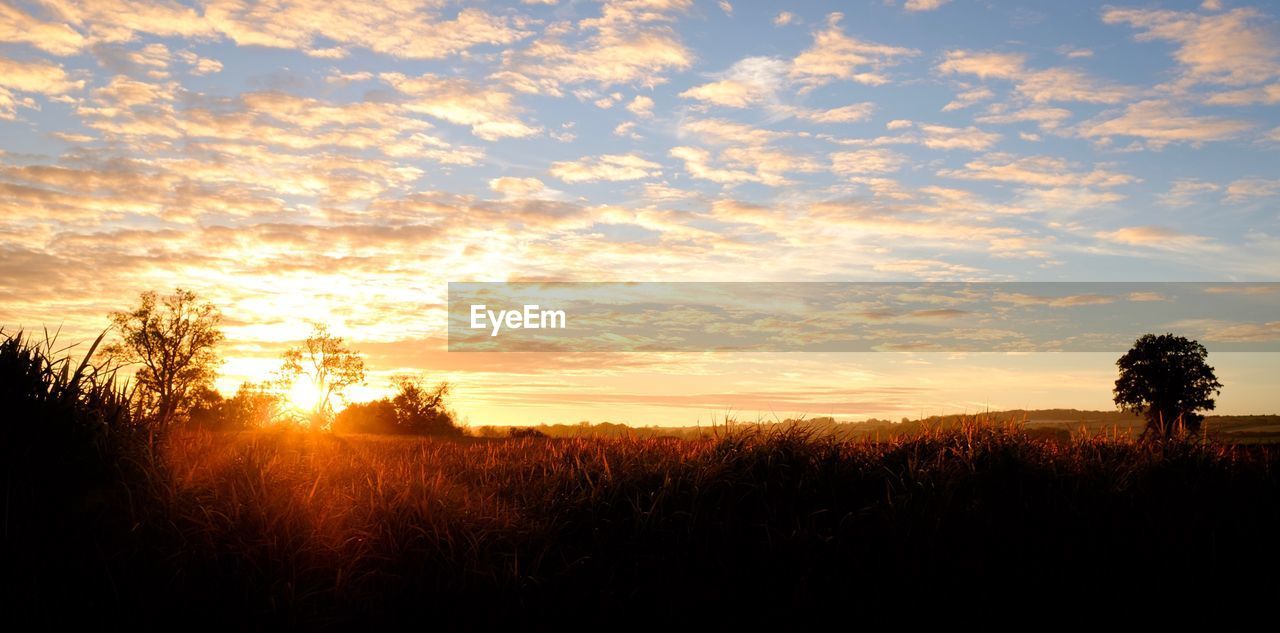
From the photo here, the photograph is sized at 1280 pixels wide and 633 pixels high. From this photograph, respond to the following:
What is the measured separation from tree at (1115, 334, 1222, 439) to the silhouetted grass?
5303cm

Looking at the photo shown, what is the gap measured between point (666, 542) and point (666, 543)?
1cm

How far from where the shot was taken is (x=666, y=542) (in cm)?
1176

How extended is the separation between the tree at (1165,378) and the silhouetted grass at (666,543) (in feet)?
174

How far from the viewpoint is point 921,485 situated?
42.9ft

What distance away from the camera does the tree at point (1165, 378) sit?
60.4m

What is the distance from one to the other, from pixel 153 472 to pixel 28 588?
2374 mm

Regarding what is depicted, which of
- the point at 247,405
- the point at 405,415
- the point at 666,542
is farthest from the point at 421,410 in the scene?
the point at 666,542

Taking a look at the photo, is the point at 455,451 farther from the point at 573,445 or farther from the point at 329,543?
the point at 329,543

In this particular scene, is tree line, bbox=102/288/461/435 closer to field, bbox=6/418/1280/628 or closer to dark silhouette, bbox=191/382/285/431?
dark silhouette, bbox=191/382/285/431

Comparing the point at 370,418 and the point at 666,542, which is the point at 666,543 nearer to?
the point at 666,542

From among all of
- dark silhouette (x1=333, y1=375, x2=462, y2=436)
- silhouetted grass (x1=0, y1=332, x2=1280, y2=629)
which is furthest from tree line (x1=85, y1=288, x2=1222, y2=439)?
silhouetted grass (x1=0, y1=332, x2=1280, y2=629)

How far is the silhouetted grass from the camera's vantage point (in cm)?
1035

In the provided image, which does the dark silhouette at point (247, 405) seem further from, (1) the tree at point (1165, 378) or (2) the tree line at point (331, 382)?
(1) the tree at point (1165, 378)

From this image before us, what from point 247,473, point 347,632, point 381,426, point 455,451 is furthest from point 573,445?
point 381,426
